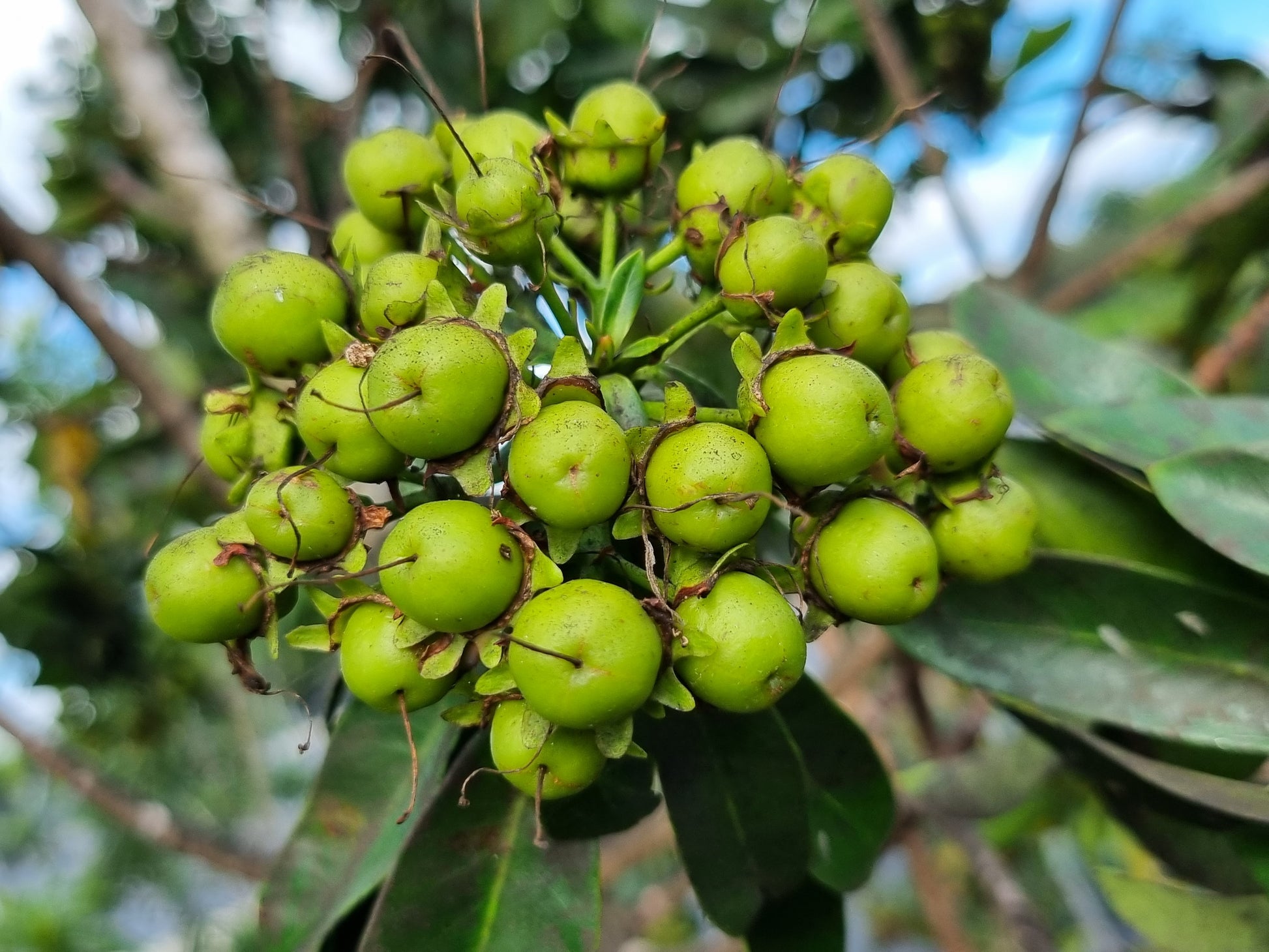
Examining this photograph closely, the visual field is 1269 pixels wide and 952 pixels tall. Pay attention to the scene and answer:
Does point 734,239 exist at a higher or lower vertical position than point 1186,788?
higher

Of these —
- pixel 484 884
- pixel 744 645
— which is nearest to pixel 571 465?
pixel 744 645

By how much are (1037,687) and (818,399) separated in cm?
69

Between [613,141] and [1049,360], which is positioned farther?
[1049,360]

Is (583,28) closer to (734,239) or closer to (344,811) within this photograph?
(734,239)

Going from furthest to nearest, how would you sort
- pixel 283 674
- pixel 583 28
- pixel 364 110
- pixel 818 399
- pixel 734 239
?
pixel 364 110 → pixel 583 28 → pixel 283 674 → pixel 734 239 → pixel 818 399

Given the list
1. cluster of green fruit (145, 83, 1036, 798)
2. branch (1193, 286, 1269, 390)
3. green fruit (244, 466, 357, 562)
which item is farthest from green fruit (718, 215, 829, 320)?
branch (1193, 286, 1269, 390)

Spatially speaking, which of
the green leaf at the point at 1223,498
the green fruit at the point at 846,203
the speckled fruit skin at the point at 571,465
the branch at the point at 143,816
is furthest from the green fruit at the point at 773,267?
the branch at the point at 143,816

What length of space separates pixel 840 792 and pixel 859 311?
797 millimetres

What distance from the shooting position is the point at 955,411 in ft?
3.25

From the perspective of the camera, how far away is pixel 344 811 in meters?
1.34

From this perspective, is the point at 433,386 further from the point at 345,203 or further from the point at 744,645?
the point at 345,203

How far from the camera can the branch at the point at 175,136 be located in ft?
7.68

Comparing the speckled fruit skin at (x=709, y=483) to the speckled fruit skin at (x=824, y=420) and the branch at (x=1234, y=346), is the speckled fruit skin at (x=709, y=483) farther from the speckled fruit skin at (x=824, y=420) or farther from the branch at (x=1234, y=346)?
the branch at (x=1234, y=346)

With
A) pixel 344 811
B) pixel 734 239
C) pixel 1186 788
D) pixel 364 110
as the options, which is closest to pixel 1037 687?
pixel 1186 788
